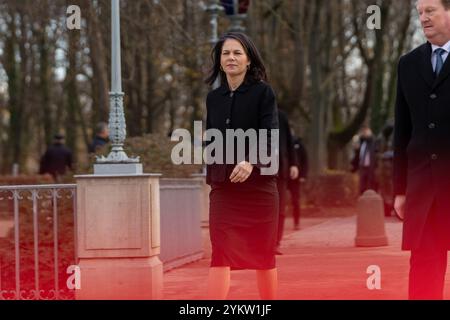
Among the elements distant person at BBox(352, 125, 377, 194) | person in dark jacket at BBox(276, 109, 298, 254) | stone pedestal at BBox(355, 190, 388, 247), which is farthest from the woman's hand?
distant person at BBox(352, 125, 377, 194)

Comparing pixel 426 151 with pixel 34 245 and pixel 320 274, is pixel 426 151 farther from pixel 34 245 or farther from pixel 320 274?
pixel 320 274

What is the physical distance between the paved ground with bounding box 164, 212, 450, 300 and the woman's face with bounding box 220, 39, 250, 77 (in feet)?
8.09

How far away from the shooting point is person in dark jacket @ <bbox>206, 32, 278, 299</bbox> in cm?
800

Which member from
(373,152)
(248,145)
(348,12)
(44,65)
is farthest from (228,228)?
(44,65)

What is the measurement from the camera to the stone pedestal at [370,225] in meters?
16.3

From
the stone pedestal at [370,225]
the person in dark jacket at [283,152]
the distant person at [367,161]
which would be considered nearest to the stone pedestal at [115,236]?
the person in dark jacket at [283,152]

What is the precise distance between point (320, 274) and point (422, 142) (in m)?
5.44

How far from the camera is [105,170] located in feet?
33.4

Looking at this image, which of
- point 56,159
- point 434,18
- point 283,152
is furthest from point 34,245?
point 56,159

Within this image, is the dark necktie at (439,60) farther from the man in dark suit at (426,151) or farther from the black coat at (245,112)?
the black coat at (245,112)

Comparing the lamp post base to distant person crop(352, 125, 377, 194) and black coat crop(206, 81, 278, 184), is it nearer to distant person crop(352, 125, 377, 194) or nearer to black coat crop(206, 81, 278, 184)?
black coat crop(206, 81, 278, 184)

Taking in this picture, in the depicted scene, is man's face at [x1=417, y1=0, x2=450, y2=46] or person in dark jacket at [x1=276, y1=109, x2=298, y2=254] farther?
person in dark jacket at [x1=276, y1=109, x2=298, y2=254]

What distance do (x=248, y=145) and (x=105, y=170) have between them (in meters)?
2.45

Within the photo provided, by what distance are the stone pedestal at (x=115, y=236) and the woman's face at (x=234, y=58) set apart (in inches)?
85.1
